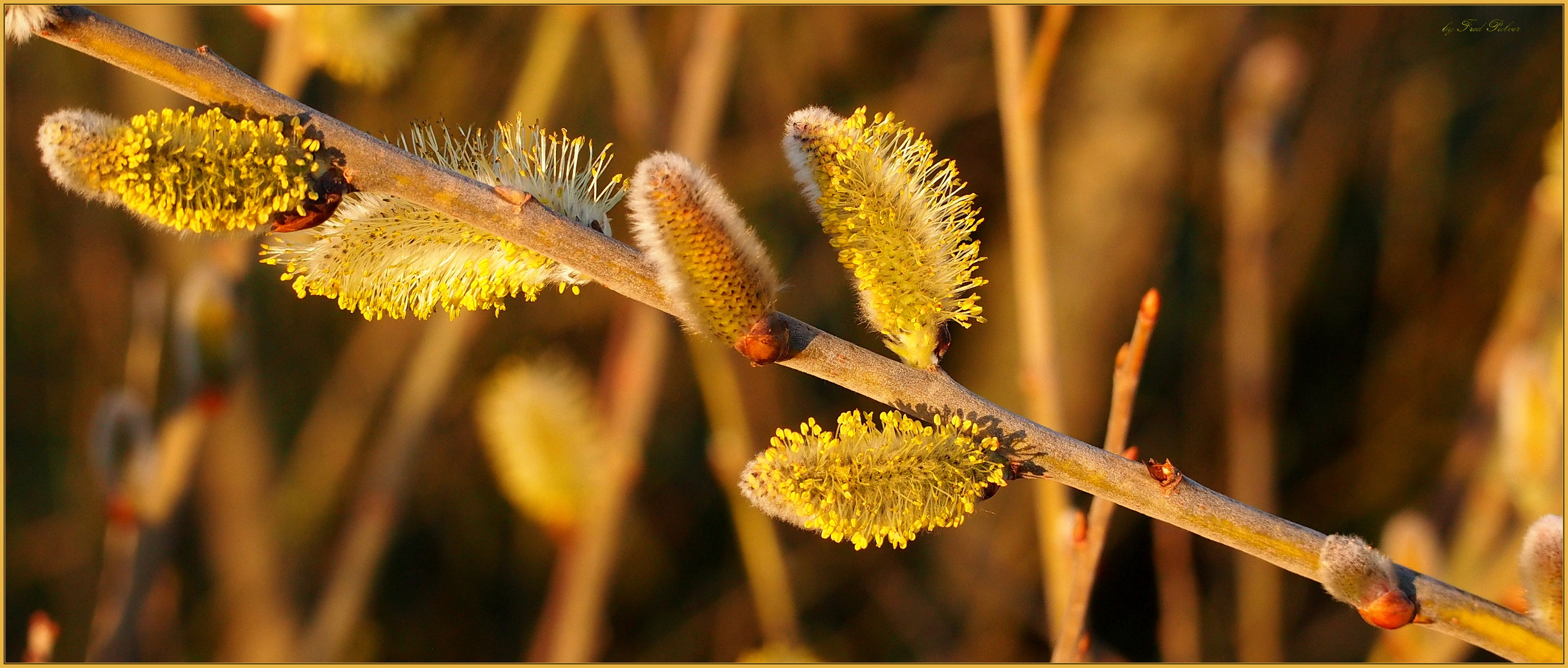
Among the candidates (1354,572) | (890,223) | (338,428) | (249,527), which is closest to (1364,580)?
(1354,572)

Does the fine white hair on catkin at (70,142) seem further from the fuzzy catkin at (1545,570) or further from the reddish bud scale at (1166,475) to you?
the fuzzy catkin at (1545,570)

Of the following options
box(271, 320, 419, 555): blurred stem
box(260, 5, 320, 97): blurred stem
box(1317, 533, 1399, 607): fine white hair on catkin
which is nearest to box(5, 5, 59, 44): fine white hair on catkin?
box(1317, 533, 1399, 607): fine white hair on catkin

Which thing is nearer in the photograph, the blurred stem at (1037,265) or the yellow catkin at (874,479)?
the yellow catkin at (874,479)

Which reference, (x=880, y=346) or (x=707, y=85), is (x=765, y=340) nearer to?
(x=707, y=85)

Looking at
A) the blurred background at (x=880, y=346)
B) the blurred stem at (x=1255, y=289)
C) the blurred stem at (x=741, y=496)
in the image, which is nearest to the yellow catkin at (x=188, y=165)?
the blurred stem at (x=741, y=496)

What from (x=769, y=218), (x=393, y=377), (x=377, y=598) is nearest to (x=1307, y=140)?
(x=769, y=218)

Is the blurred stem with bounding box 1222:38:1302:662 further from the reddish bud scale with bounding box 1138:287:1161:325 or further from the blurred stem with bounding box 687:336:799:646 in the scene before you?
the reddish bud scale with bounding box 1138:287:1161:325

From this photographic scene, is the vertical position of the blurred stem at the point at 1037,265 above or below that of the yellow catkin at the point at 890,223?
above

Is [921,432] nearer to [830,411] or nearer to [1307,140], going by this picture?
[830,411]
